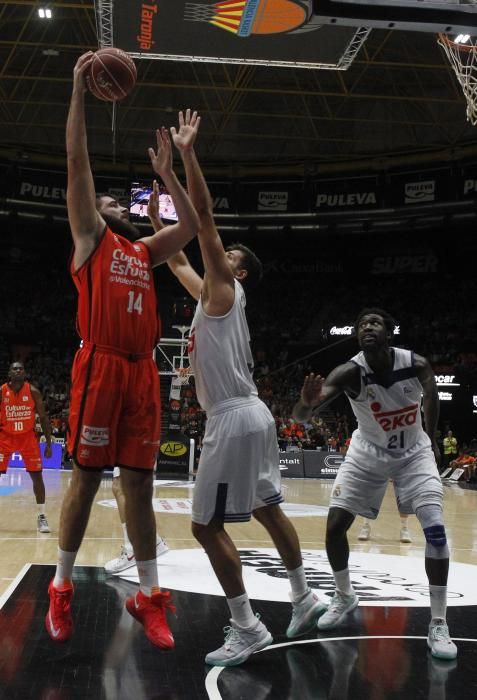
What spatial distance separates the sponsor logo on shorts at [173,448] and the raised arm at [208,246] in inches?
583

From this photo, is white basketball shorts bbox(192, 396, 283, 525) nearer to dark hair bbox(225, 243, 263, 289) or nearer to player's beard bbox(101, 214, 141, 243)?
dark hair bbox(225, 243, 263, 289)

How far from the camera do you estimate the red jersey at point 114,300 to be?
3678 millimetres

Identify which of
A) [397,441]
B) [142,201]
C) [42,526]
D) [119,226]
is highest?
[142,201]

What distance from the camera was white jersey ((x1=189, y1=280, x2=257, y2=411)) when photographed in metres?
3.91

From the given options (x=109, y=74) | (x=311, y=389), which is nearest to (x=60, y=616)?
(x=311, y=389)

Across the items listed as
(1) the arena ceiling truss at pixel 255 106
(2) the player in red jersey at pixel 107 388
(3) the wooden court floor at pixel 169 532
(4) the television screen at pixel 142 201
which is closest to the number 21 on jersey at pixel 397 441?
(2) the player in red jersey at pixel 107 388

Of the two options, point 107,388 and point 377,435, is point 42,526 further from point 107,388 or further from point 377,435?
point 107,388

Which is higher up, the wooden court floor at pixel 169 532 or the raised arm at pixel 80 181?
the raised arm at pixel 80 181

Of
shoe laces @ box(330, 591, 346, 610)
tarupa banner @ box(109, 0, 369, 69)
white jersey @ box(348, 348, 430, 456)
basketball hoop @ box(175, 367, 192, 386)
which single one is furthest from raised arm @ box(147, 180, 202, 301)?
basketball hoop @ box(175, 367, 192, 386)

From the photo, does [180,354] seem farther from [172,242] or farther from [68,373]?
[172,242]

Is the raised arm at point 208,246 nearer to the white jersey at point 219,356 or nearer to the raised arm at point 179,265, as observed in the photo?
the white jersey at point 219,356

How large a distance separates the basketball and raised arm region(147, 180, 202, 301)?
2.01 feet

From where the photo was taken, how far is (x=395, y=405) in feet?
15.5

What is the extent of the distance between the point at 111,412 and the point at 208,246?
0.99 meters
